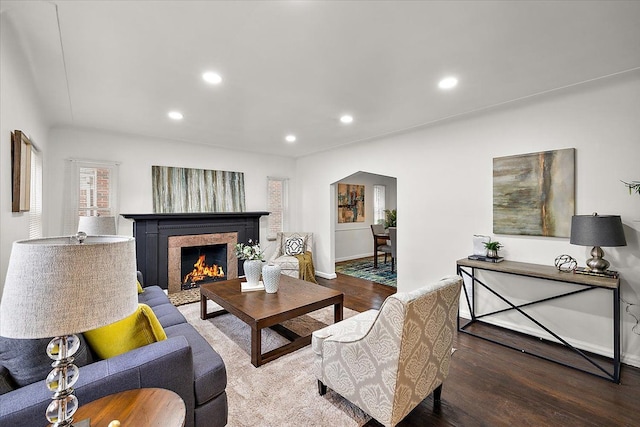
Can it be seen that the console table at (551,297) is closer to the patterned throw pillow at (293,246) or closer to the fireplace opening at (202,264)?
the patterned throw pillow at (293,246)

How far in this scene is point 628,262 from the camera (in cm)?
254

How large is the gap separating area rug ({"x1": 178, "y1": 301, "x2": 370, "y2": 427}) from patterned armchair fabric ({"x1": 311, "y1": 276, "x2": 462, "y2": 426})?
19 centimetres

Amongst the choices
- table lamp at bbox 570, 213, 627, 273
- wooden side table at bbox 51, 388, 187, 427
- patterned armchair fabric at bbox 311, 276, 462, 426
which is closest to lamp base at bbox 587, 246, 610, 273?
table lamp at bbox 570, 213, 627, 273

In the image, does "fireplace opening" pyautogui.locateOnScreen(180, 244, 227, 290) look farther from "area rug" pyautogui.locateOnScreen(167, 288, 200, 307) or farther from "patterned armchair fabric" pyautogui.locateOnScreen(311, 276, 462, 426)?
"patterned armchair fabric" pyautogui.locateOnScreen(311, 276, 462, 426)

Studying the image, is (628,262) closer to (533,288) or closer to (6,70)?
(533,288)

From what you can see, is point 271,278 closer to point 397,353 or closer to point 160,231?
point 397,353

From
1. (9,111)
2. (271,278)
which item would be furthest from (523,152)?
(9,111)

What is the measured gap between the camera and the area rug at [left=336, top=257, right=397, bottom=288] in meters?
5.48

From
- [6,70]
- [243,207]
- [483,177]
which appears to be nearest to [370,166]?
[483,177]

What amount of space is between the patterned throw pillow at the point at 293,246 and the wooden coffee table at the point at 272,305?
1.84m

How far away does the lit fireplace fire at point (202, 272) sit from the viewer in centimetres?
494

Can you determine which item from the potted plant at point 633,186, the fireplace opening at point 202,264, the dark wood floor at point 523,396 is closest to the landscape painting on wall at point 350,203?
the fireplace opening at point 202,264

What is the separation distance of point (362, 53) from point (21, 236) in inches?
124

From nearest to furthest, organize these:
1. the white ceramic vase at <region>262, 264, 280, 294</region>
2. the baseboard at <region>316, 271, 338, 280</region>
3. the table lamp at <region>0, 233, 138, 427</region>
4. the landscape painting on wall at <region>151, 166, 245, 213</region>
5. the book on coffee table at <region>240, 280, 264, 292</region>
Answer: the table lamp at <region>0, 233, 138, 427</region>, the white ceramic vase at <region>262, 264, 280, 294</region>, the book on coffee table at <region>240, 280, 264, 292</region>, the landscape painting on wall at <region>151, 166, 245, 213</region>, the baseboard at <region>316, 271, 338, 280</region>
